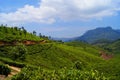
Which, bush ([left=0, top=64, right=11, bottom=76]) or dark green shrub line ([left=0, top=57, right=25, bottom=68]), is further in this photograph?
dark green shrub line ([left=0, top=57, right=25, bottom=68])

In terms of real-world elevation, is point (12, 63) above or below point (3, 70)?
above

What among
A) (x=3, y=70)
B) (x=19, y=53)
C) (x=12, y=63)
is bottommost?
(x=3, y=70)

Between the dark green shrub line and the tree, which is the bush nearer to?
the dark green shrub line

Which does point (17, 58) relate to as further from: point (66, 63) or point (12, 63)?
point (66, 63)

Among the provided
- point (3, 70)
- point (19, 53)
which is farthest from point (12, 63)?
point (3, 70)

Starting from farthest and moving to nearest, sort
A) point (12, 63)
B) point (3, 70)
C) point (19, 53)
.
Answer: point (19, 53) → point (12, 63) → point (3, 70)

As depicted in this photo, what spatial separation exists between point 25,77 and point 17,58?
85.9m

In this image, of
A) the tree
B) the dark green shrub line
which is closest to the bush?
the dark green shrub line

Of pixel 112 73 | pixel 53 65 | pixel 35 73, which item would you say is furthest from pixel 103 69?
pixel 35 73

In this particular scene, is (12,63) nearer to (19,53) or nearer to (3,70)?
(19,53)

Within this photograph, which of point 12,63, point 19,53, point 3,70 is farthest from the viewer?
point 19,53

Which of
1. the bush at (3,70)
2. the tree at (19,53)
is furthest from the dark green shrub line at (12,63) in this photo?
the bush at (3,70)

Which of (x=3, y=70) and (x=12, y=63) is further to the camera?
(x=12, y=63)

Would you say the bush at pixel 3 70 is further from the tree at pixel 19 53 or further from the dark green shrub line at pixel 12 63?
the tree at pixel 19 53
